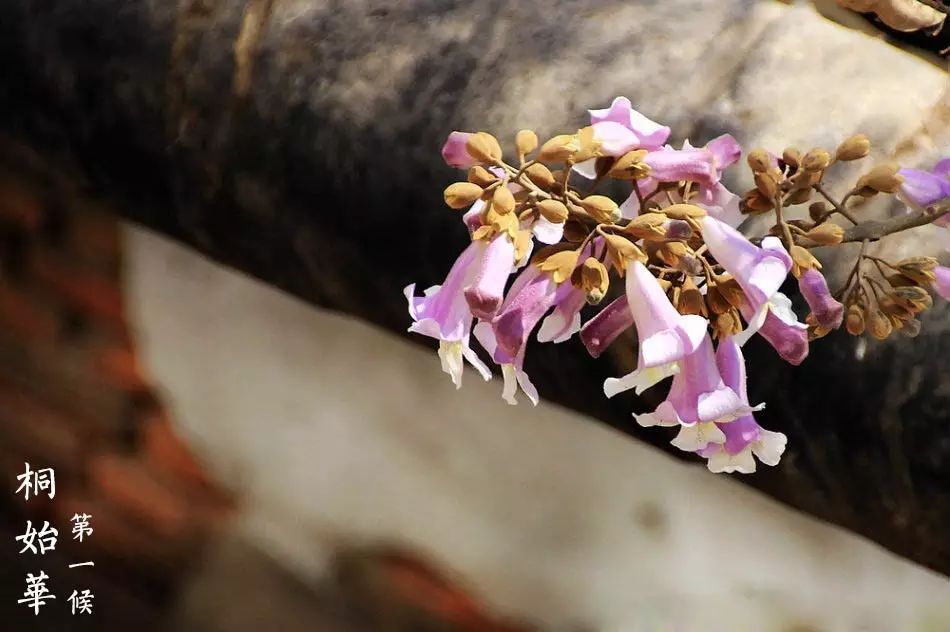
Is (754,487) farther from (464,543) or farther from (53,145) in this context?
(53,145)

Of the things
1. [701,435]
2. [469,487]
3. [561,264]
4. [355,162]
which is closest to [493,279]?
[561,264]

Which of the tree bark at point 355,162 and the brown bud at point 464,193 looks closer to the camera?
the brown bud at point 464,193

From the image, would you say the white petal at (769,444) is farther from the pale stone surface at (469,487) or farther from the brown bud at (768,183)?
the pale stone surface at (469,487)

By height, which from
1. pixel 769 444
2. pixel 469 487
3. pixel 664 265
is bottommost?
pixel 469 487

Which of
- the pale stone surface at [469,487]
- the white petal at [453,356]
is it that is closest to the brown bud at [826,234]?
the white petal at [453,356]

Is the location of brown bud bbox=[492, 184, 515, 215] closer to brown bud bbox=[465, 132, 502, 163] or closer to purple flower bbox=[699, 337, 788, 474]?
brown bud bbox=[465, 132, 502, 163]

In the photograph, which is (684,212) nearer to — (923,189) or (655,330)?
(655,330)

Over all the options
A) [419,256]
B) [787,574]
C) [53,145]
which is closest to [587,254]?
[419,256]
